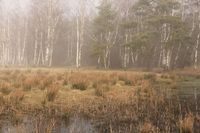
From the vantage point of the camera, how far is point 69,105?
8.48 meters

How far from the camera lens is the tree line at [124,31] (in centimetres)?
3122

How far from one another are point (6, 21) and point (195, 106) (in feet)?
154

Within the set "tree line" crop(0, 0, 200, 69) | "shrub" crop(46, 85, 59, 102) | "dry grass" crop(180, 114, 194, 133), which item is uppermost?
"tree line" crop(0, 0, 200, 69)

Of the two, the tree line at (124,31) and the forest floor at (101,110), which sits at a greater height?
the tree line at (124,31)

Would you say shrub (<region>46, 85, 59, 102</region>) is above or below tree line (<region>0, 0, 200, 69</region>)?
below

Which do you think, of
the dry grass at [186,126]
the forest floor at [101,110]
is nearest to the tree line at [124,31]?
the forest floor at [101,110]

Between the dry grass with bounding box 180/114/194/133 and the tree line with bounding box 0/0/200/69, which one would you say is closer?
the dry grass with bounding box 180/114/194/133

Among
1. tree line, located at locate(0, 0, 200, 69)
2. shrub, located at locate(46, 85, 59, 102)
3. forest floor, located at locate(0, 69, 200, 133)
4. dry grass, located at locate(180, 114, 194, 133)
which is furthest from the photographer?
tree line, located at locate(0, 0, 200, 69)

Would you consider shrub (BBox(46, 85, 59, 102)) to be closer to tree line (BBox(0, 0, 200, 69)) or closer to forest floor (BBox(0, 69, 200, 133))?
forest floor (BBox(0, 69, 200, 133))

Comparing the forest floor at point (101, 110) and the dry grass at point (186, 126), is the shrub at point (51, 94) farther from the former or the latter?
the dry grass at point (186, 126)

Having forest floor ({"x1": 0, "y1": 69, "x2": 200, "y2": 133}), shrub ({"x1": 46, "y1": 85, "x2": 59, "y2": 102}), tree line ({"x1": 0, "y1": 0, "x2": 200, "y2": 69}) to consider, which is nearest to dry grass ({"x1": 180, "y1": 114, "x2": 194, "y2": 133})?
forest floor ({"x1": 0, "y1": 69, "x2": 200, "y2": 133})

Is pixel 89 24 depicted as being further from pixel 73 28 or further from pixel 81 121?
pixel 81 121

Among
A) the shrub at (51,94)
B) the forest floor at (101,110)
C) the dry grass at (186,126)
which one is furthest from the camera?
the shrub at (51,94)

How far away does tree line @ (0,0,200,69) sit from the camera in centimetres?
3122
